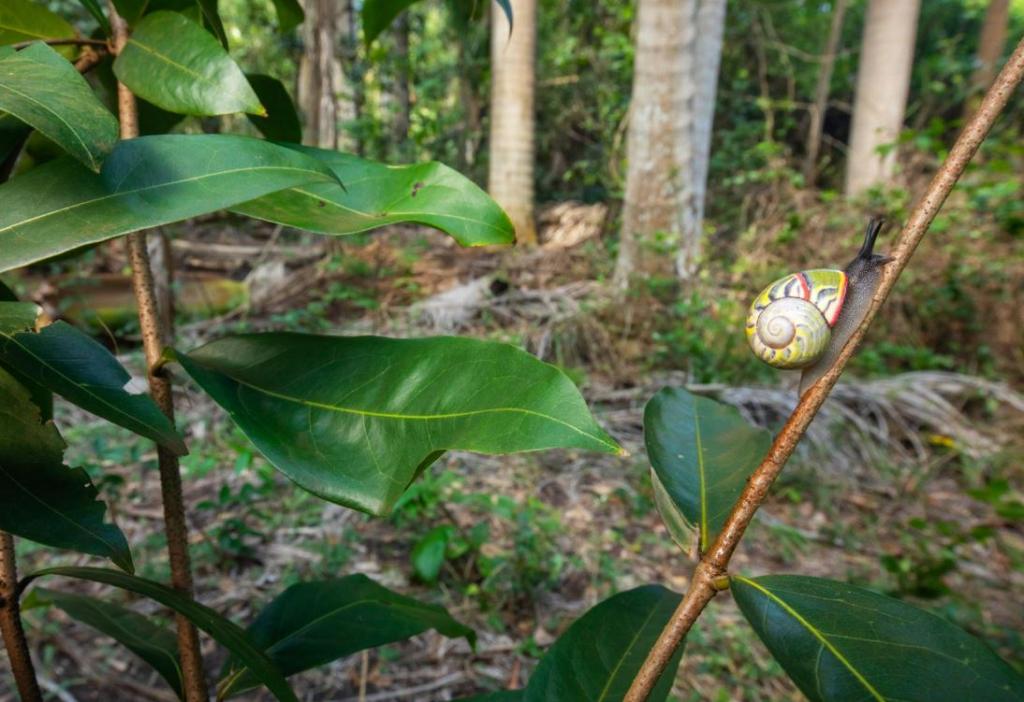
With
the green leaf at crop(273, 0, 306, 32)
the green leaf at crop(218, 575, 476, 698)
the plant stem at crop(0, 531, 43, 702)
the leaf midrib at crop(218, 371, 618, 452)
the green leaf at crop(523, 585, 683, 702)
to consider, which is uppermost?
the green leaf at crop(273, 0, 306, 32)

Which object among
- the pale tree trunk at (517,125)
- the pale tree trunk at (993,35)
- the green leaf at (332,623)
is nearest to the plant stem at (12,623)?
the green leaf at (332,623)

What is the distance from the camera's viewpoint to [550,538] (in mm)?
1859

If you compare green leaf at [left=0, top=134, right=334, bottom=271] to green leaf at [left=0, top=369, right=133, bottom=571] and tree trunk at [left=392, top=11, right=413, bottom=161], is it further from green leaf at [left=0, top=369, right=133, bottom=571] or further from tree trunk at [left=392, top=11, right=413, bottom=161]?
tree trunk at [left=392, top=11, right=413, bottom=161]

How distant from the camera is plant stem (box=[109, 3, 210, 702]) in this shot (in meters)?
0.50

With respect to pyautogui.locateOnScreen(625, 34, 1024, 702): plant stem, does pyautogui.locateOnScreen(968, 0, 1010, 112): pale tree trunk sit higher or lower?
higher

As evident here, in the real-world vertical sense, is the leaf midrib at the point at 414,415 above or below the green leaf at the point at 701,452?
above

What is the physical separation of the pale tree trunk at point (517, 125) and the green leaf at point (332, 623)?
3.93 m

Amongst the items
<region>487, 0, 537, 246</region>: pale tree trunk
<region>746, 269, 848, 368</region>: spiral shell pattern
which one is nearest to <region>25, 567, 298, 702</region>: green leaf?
<region>746, 269, 848, 368</region>: spiral shell pattern

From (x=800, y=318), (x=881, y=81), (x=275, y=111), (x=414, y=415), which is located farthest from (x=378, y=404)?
(x=881, y=81)

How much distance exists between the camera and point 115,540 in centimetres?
39

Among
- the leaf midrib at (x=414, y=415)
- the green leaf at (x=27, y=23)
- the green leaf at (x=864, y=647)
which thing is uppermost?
the green leaf at (x=27, y=23)

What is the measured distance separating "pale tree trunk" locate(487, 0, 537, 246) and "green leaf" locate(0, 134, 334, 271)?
410cm

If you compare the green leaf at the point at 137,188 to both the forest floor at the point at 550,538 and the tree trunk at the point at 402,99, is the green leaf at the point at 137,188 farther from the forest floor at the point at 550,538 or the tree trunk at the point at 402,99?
the tree trunk at the point at 402,99

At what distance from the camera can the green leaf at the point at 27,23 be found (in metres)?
0.50
